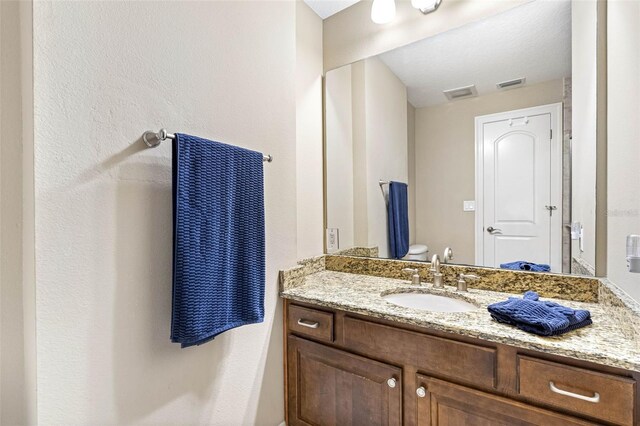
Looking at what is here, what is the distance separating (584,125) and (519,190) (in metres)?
0.35

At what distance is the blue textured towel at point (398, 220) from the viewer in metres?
1.78

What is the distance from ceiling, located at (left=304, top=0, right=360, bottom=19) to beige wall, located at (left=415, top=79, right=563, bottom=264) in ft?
2.77

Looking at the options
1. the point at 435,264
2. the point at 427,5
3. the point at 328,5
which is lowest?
the point at 435,264

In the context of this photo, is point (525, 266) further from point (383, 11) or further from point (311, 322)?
point (383, 11)

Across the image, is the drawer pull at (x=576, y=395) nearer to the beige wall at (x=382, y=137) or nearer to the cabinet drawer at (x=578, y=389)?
the cabinet drawer at (x=578, y=389)

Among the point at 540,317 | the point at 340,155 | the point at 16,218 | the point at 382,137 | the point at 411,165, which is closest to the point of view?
the point at 16,218

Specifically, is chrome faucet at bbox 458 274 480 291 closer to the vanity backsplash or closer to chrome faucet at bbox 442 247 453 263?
the vanity backsplash

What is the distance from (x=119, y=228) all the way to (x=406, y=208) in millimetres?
1426

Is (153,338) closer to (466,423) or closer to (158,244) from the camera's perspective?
(158,244)

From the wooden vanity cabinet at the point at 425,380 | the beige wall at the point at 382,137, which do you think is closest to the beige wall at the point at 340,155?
the beige wall at the point at 382,137

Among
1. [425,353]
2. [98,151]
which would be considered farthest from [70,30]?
[425,353]

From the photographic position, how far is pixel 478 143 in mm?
1556

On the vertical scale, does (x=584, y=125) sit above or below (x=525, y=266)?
above

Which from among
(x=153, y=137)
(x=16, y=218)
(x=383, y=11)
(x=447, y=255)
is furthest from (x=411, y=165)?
(x=16, y=218)
